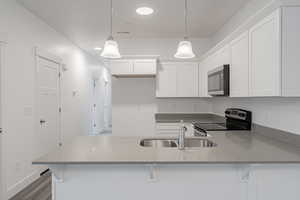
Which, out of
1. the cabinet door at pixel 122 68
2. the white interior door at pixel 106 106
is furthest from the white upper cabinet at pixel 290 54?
the white interior door at pixel 106 106

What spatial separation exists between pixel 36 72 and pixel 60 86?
0.93 meters

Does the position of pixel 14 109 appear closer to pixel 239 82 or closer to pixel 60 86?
pixel 60 86

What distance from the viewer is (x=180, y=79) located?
13.6 feet

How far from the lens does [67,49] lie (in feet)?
14.8

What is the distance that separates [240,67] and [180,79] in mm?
1854

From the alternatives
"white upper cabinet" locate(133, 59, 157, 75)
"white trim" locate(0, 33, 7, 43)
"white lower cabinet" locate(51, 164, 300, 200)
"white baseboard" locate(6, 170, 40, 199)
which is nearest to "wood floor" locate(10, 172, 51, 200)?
"white baseboard" locate(6, 170, 40, 199)

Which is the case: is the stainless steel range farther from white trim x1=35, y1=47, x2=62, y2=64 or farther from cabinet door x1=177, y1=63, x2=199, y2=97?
white trim x1=35, y1=47, x2=62, y2=64

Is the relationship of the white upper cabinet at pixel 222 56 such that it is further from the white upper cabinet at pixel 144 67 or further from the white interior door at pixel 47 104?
the white interior door at pixel 47 104

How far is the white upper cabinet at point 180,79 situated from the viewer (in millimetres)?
4145

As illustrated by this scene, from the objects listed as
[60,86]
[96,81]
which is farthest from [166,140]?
[96,81]

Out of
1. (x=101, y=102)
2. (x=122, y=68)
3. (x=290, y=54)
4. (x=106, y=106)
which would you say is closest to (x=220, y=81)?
(x=290, y=54)

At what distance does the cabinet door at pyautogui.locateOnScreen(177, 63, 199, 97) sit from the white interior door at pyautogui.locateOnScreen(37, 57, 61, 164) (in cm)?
252

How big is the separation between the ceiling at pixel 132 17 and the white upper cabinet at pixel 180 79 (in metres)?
0.70

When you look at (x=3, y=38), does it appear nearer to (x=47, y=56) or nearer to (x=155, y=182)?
(x=47, y=56)
